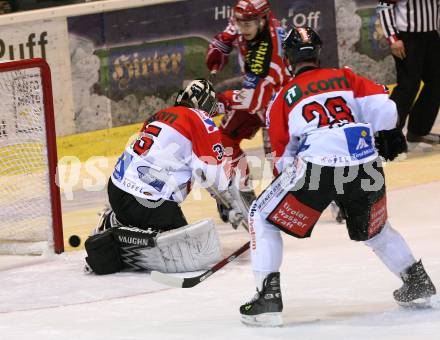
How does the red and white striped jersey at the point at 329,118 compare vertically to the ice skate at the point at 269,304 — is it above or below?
above

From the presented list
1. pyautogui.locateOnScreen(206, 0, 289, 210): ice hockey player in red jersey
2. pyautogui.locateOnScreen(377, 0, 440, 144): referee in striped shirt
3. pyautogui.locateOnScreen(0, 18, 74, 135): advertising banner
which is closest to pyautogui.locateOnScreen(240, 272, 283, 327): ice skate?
pyautogui.locateOnScreen(206, 0, 289, 210): ice hockey player in red jersey

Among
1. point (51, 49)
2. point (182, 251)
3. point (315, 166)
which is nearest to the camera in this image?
point (315, 166)

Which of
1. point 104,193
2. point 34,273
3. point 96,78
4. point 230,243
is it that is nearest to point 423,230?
point 230,243

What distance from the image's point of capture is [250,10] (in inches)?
265

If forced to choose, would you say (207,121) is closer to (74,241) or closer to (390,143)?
(74,241)

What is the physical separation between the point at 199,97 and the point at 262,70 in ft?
3.89

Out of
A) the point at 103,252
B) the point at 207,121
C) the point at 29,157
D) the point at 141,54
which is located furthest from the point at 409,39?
the point at 103,252

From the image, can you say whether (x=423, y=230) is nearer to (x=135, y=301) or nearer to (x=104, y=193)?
(x=135, y=301)

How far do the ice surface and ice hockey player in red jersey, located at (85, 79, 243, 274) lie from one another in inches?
4.4

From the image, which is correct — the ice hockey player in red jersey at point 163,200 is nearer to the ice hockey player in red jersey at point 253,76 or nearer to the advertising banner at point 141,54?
the ice hockey player in red jersey at point 253,76

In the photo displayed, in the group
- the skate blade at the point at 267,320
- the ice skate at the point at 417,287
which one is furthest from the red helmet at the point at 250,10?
the skate blade at the point at 267,320

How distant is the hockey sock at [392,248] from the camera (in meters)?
4.41

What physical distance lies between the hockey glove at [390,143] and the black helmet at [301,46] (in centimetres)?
37

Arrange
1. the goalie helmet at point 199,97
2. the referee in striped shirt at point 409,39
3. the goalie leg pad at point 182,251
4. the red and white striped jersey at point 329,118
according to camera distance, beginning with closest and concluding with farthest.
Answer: the red and white striped jersey at point 329,118
the goalie leg pad at point 182,251
the goalie helmet at point 199,97
the referee in striped shirt at point 409,39
